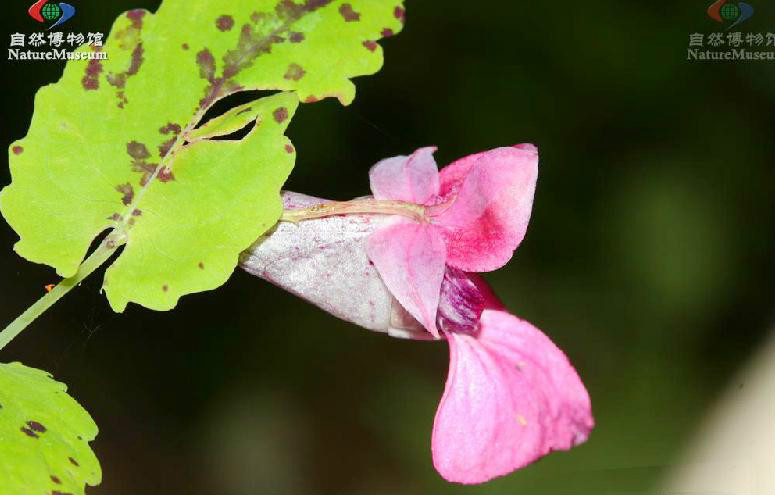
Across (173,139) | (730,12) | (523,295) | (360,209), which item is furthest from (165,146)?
(523,295)

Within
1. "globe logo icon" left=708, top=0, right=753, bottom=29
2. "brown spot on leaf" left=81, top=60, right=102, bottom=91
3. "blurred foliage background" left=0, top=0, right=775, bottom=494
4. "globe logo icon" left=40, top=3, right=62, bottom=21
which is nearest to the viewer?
"brown spot on leaf" left=81, top=60, right=102, bottom=91

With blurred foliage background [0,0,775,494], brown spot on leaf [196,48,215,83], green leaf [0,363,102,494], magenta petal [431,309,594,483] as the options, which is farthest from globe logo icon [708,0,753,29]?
green leaf [0,363,102,494]

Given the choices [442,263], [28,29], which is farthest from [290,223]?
[28,29]

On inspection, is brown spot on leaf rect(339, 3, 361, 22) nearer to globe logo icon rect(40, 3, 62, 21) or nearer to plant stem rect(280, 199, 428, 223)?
plant stem rect(280, 199, 428, 223)

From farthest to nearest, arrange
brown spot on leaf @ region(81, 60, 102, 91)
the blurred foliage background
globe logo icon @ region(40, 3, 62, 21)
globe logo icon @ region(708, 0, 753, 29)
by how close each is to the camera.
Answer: the blurred foliage background → globe logo icon @ region(708, 0, 753, 29) → globe logo icon @ region(40, 3, 62, 21) → brown spot on leaf @ region(81, 60, 102, 91)

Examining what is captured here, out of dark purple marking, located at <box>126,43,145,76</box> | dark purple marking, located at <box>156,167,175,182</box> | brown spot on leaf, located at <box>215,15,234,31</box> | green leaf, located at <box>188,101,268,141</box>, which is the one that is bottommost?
dark purple marking, located at <box>156,167,175,182</box>

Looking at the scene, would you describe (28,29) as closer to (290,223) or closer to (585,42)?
(290,223)

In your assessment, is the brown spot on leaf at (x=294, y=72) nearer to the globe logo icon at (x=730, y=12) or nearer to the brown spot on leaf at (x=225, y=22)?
the brown spot on leaf at (x=225, y=22)
